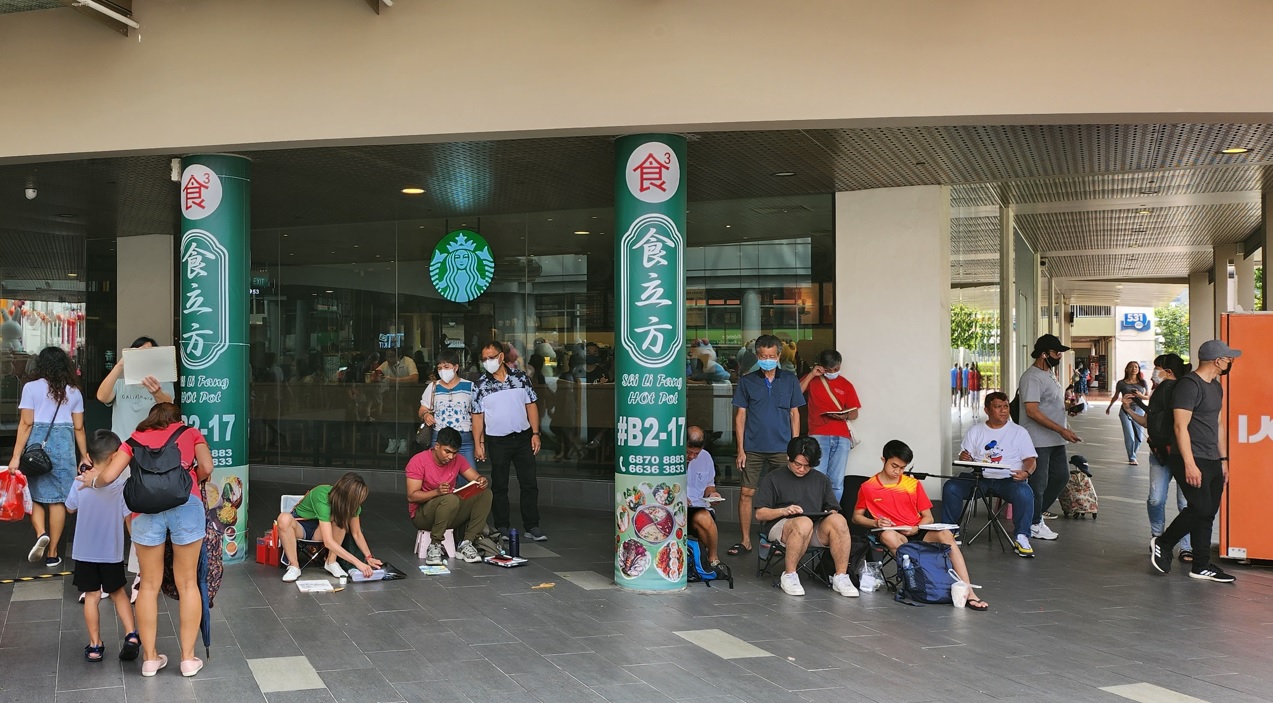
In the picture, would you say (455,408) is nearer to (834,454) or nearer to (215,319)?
(215,319)

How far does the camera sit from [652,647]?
233 inches

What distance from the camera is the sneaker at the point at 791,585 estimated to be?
23.9 ft

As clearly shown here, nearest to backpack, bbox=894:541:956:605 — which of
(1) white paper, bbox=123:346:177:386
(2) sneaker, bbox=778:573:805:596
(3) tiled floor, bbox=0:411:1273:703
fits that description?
(3) tiled floor, bbox=0:411:1273:703

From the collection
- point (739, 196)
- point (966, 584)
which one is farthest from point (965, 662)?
point (739, 196)

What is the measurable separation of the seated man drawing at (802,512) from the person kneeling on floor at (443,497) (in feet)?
8.19

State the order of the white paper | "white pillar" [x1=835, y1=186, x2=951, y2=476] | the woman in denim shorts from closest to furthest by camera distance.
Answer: the woman in denim shorts, the white paper, "white pillar" [x1=835, y1=186, x2=951, y2=476]

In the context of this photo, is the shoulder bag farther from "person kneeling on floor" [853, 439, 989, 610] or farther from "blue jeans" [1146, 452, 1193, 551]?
"blue jeans" [1146, 452, 1193, 551]

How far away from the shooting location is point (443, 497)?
8.46 m

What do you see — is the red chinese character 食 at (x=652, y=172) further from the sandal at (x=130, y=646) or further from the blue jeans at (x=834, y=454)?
the sandal at (x=130, y=646)

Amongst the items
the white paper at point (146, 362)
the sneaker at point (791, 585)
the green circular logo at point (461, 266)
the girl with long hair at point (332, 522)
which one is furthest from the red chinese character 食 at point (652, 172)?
the green circular logo at point (461, 266)

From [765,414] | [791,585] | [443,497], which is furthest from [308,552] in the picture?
[765,414]

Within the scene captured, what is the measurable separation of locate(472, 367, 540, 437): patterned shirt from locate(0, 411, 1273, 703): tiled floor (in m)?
1.37

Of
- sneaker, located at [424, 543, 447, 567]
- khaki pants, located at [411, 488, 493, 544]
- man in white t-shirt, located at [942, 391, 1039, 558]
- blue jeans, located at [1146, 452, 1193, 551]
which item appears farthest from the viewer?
man in white t-shirt, located at [942, 391, 1039, 558]

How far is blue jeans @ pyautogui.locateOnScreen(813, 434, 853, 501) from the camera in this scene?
9812mm
